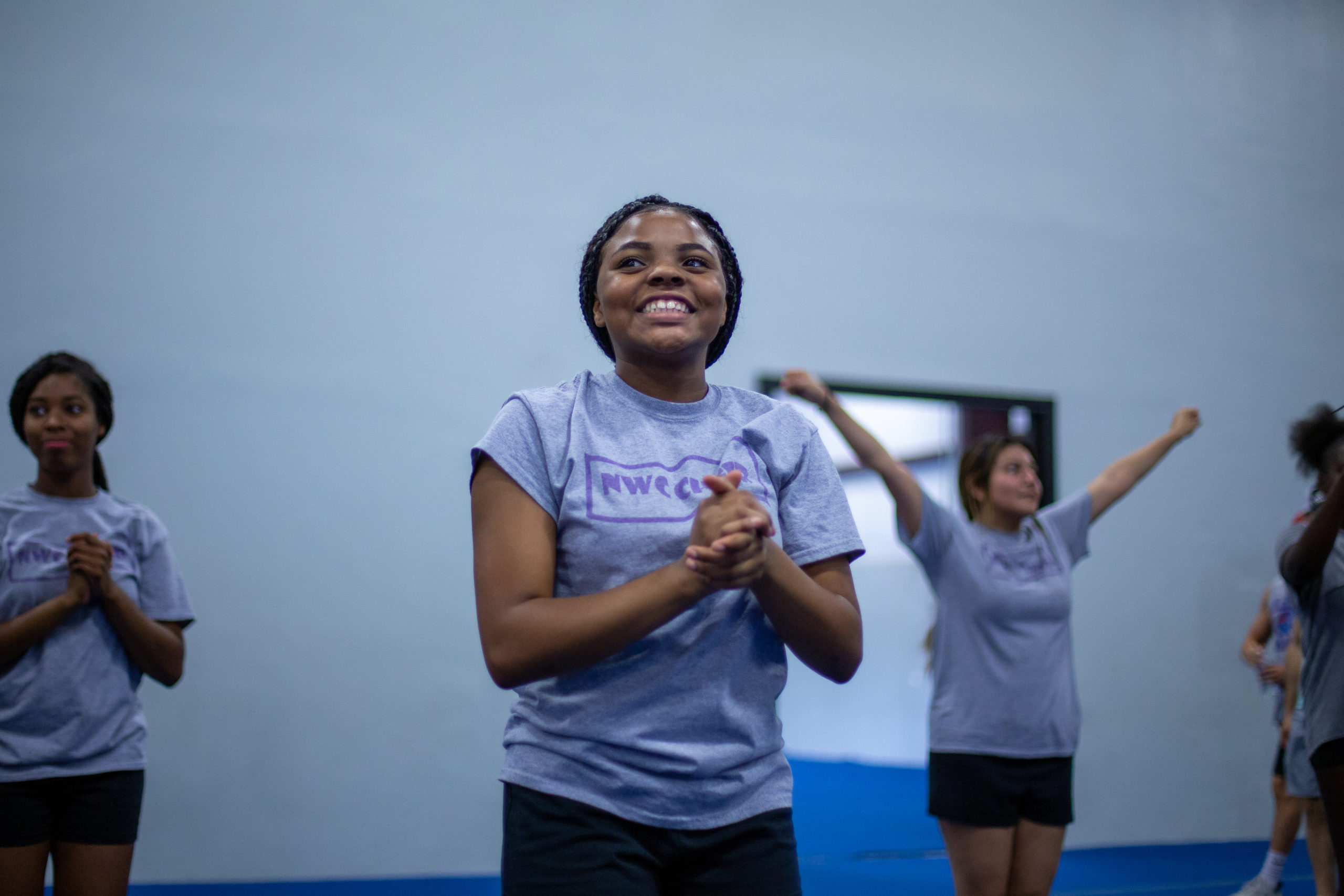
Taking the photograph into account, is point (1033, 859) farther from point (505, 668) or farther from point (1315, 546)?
point (505, 668)

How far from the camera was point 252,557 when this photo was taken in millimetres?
3859

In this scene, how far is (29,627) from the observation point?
6.63ft

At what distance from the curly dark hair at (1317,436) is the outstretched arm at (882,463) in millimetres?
855

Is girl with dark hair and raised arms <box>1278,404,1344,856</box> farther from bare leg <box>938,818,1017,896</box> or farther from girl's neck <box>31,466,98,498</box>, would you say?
girl's neck <box>31,466,98,498</box>

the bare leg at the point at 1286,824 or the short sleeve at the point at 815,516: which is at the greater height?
the short sleeve at the point at 815,516

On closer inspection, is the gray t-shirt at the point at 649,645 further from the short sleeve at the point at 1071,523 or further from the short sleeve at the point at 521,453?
the short sleeve at the point at 1071,523

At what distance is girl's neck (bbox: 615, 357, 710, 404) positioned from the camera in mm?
1174

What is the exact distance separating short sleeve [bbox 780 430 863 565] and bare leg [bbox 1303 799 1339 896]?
2781 millimetres

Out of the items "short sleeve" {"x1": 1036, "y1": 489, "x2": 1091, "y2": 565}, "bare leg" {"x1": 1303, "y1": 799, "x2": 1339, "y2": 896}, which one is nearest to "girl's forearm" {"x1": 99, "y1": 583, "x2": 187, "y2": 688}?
"short sleeve" {"x1": 1036, "y1": 489, "x2": 1091, "y2": 565}

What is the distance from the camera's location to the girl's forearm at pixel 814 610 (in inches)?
39.0

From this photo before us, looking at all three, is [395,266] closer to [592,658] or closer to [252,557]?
[252,557]

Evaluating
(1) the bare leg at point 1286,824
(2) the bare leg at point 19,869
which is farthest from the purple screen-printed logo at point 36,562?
(1) the bare leg at point 1286,824

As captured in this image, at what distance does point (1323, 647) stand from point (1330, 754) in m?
0.22

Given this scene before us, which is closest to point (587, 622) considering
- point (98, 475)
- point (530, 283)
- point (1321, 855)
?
point (98, 475)
